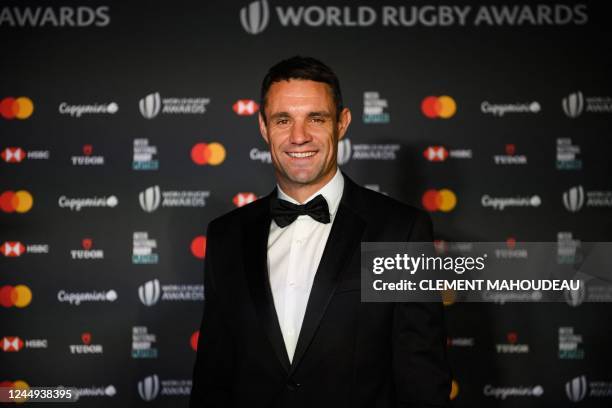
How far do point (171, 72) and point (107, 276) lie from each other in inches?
50.7

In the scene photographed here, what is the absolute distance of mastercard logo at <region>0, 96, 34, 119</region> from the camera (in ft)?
11.1

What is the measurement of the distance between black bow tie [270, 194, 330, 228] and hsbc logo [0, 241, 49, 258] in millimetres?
2086

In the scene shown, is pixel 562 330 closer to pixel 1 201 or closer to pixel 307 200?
pixel 307 200

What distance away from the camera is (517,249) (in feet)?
10.8

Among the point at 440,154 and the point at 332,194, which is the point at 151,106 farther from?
the point at 332,194

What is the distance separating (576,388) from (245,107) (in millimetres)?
2561

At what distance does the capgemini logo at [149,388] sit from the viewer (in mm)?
3270

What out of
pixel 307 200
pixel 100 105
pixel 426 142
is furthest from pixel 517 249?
pixel 100 105

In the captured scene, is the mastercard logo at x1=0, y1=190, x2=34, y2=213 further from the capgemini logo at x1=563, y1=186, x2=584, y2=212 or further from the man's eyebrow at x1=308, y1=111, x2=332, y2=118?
the capgemini logo at x1=563, y1=186, x2=584, y2=212

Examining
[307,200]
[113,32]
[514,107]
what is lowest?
[307,200]

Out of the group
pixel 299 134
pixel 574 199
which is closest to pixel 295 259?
pixel 299 134

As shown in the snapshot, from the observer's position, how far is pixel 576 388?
3.26 metres

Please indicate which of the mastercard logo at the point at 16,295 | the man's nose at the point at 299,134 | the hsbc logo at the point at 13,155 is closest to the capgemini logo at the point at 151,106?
the hsbc logo at the point at 13,155

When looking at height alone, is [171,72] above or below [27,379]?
above
